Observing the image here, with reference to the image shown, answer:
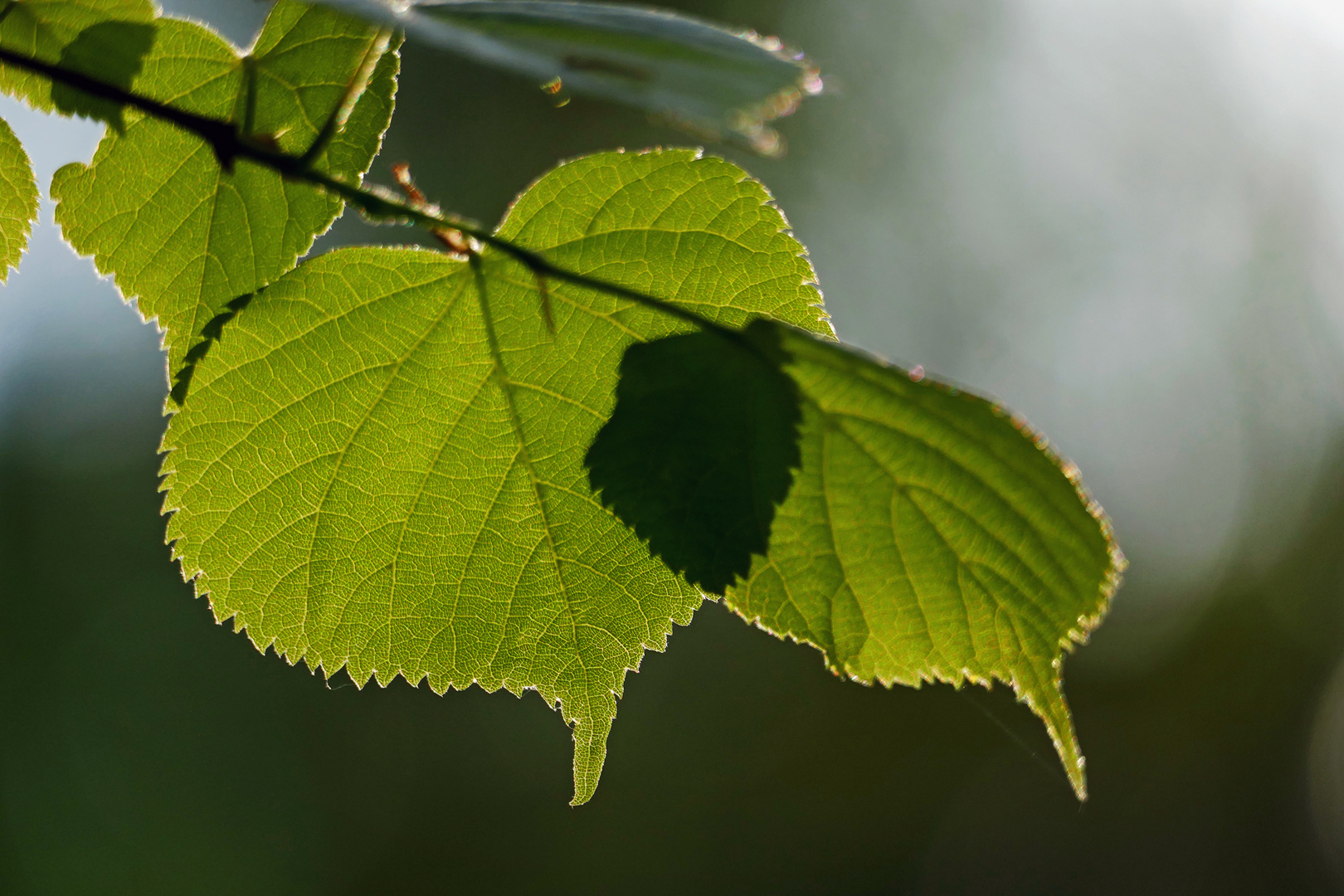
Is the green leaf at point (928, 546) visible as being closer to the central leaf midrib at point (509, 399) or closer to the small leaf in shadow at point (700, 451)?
the small leaf in shadow at point (700, 451)

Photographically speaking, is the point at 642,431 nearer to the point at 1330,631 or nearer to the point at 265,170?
the point at 265,170

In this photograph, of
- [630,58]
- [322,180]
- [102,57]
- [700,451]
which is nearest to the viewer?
[630,58]

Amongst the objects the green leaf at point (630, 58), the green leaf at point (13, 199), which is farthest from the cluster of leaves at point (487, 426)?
the green leaf at point (630, 58)

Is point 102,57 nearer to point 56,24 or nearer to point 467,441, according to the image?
point 56,24

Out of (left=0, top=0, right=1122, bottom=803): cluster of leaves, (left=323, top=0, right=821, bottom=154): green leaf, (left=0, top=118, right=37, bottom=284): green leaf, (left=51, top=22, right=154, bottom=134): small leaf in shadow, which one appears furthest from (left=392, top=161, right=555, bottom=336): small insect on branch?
(left=0, top=118, right=37, bottom=284): green leaf

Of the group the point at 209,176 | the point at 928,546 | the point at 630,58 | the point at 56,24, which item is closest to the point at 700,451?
the point at 928,546
